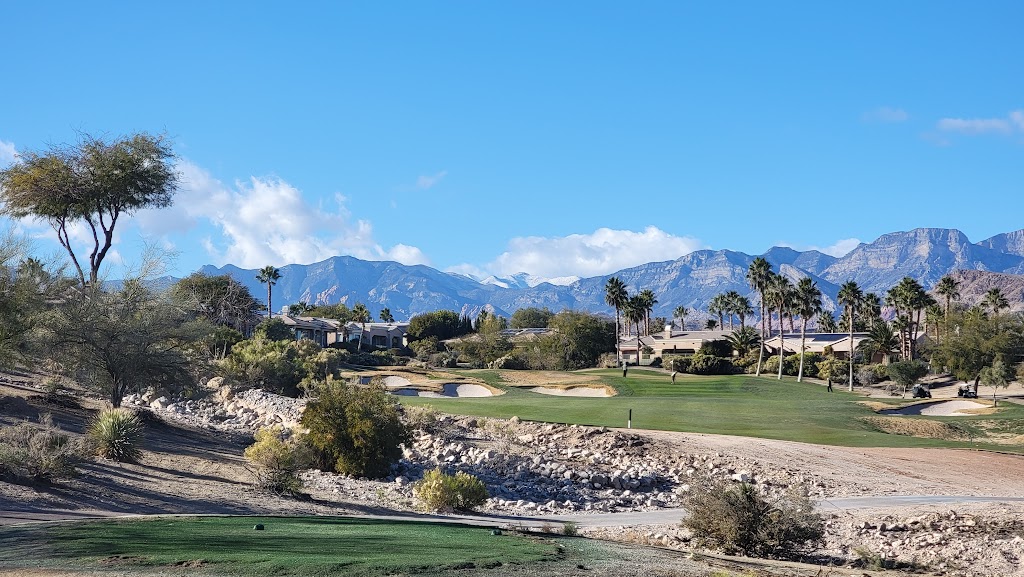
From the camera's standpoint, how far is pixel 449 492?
2514cm

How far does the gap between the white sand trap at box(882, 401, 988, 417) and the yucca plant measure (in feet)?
162

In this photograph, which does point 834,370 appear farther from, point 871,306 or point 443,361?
point 871,306

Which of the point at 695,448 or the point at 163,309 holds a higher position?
the point at 163,309

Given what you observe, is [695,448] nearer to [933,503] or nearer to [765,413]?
[933,503]

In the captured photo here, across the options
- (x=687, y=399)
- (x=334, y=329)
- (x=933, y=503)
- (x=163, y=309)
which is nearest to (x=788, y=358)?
(x=687, y=399)

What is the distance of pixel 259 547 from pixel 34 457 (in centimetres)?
782

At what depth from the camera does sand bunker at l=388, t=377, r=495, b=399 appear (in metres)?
67.2

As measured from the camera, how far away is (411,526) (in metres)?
19.6

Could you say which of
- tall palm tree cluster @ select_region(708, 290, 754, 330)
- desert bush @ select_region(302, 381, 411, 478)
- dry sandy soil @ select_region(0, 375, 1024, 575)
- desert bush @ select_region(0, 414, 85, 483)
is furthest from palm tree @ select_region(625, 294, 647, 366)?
desert bush @ select_region(0, 414, 85, 483)

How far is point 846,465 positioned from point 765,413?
15927 millimetres

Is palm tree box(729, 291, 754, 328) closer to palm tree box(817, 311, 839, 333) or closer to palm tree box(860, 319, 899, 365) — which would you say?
palm tree box(817, 311, 839, 333)

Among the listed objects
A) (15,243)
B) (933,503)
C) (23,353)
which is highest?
(15,243)

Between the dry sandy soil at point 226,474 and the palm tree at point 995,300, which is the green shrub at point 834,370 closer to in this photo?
the palm tree at point 995,300

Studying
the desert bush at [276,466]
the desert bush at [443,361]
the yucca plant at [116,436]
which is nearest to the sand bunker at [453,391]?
the desert bush at [443,361]
